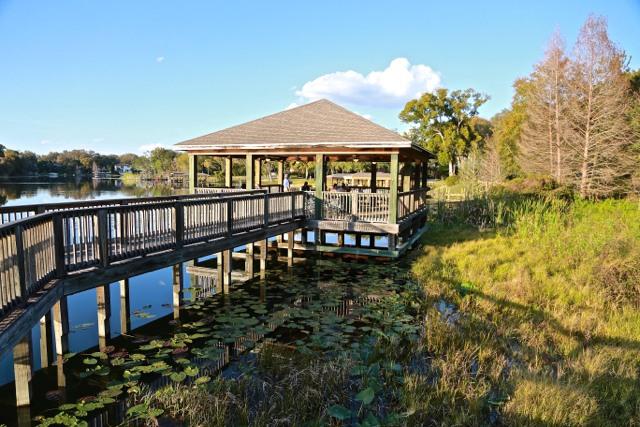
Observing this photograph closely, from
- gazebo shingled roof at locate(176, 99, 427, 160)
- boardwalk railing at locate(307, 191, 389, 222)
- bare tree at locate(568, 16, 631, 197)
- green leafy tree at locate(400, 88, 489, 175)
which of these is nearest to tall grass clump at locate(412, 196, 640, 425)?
boardwalk railing at locate(307, 191, 389, 222)

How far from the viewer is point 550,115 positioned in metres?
24.5

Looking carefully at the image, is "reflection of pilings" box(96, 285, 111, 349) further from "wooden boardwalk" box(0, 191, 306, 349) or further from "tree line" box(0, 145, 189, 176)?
"tree line" box(0, 145, 189, 176)

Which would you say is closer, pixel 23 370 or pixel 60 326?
pixel 23 370

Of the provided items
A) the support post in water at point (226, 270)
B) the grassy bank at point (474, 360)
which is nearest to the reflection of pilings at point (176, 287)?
the support post in water at point (226, 270)

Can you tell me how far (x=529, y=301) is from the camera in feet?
27.9

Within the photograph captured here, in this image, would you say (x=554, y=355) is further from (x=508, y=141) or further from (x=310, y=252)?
(x=508, y=141)

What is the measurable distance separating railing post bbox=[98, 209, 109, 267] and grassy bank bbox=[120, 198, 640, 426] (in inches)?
98.9

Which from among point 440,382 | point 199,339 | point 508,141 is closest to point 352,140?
point 199,339

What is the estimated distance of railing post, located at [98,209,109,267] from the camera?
20.9 feet

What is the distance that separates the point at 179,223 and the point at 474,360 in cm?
582

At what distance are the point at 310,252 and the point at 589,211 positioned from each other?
12258 millimetres

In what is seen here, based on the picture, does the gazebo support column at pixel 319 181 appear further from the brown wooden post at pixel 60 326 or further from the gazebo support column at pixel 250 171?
the brown wooden post at pixel 60 326

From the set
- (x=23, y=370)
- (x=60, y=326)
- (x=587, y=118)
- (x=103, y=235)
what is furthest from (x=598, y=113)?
(x=23, y=370)

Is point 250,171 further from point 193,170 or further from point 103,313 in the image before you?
point 103,313
